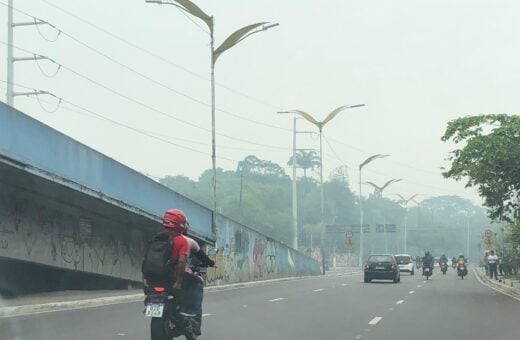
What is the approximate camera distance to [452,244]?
142250 millimetres

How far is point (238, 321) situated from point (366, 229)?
80272 millimetres

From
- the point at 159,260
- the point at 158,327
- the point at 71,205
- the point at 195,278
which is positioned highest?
the point at 71,205

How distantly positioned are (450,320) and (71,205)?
1254cm

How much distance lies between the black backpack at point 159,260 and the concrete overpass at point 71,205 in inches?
384

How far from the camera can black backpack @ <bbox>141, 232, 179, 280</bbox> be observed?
9.27 meters

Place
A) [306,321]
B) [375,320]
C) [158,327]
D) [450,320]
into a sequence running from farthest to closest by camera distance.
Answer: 1. [450,320]
2. [375,320]
3. [306,321]
4. [158,327]

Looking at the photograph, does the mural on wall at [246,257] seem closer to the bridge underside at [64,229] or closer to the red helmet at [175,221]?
the bridge underside at [64,229]

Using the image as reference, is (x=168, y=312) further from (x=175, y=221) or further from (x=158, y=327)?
(x=175, y=221)

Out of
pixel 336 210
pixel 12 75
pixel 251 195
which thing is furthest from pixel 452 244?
pixel 12 75

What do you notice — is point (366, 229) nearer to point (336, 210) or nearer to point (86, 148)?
point (336, 210)

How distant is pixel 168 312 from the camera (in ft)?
31.6

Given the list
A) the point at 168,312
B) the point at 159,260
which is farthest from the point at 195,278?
the point at 159,260

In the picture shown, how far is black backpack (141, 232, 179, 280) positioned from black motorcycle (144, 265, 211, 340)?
6.3 inches

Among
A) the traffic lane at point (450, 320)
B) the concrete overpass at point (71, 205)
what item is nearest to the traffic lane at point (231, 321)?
the traffic lane at point (450, 320)
